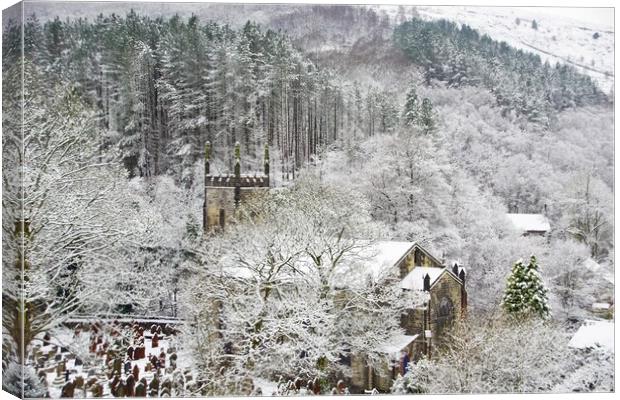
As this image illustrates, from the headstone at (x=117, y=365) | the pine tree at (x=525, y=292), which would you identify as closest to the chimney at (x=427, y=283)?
the pine tree at (x=525, y=292)

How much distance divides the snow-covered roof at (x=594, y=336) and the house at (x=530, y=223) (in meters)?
2.13

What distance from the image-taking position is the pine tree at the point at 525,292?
828 inches

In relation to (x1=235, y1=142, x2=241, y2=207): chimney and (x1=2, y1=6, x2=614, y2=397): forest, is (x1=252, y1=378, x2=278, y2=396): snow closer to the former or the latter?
(x1=2, y1=6, x2=614, y2=397): forest

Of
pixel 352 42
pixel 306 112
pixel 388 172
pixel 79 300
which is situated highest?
pixel 352 42

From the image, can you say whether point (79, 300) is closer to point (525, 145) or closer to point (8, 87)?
point (8, 87)

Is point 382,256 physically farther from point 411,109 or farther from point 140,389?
point 140,389

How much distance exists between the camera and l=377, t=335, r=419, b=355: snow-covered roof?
20.8m

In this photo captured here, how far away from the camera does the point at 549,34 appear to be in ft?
69.5

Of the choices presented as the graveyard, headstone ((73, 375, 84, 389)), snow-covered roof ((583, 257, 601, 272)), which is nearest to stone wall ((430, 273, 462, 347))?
snow-covered roof ((583, 257, 601, 272))

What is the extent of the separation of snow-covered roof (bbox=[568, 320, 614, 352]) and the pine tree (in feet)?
2.60

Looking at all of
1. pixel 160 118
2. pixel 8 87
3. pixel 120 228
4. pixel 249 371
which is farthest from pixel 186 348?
pixel 8 87

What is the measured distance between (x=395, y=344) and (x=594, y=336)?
4.13 m

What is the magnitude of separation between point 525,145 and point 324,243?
4.78 metres

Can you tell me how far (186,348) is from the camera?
66.7 feet
